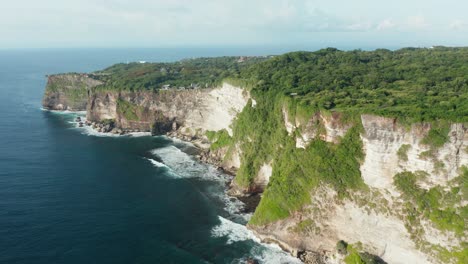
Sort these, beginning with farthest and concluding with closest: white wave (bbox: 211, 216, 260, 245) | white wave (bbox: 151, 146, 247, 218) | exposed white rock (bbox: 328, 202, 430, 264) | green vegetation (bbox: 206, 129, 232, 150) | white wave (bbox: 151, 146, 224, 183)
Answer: green vegetation (bbox: 206, 129, 232, 150)
white wave (bbox: 151, 146, 224, 183)
white wave (bbox: 151, 146, 247, 218)
white wave (bbox: 211, 216, 260, 245)
exposed white rock (bbox: 328, 202, 430, 264)

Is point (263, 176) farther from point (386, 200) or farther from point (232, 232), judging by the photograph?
point (386, 200)

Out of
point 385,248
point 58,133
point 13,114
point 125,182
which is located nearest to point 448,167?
point 385,248

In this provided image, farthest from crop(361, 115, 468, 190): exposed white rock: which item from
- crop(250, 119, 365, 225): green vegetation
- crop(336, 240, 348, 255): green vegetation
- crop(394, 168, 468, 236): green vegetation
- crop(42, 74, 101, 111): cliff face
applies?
crop(42, 74, 101, 111): cliff face

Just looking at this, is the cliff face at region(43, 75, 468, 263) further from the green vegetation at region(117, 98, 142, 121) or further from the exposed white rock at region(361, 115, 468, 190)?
the green vegetation at region(117, 98, 142, 121)

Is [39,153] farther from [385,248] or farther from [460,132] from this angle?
[460,132]

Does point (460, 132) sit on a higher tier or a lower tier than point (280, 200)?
higher

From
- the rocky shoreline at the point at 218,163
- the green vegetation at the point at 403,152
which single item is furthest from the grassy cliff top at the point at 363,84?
the rocky shoreline at the point at 218,163

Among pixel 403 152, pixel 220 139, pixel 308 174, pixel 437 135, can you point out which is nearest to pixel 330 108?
pixel 308 174
